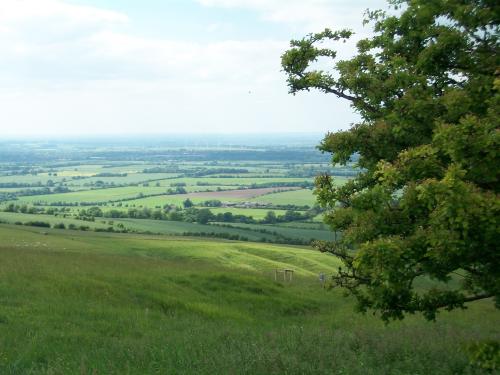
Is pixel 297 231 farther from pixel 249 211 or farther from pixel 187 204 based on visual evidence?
pixel 187 204

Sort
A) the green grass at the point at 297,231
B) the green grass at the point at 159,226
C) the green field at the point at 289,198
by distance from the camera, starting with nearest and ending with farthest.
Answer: the green grass at the point at 159,226, the green grass at the point at 297,231, the green field at the point at 289,198

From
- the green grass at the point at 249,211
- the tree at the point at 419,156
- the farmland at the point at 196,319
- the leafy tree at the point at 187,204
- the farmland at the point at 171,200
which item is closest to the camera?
the tree at the point at 419,156

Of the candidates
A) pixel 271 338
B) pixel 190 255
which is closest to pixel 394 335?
pixel 271 338

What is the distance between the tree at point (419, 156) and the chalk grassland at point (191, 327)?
169 cm

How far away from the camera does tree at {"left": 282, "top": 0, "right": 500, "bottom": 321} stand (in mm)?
7520

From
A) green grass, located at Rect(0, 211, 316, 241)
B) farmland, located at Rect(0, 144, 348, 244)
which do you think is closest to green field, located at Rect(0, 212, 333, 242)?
green grass, located at Rect(0, 211, 316, 241)

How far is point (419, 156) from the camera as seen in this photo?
8672 mm

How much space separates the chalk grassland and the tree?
1687 mm

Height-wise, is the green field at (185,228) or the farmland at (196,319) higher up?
the farmland at (196,319)

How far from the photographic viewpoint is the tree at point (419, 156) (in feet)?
24.7

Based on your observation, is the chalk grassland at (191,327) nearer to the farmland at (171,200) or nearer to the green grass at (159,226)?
the farmland at (171,200)

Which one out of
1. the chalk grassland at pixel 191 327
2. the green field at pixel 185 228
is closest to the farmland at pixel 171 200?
the green field at pixel 185 228

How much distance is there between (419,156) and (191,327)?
9852 mm

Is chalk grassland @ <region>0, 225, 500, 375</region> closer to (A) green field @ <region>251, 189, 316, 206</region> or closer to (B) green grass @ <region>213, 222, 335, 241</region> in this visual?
(B) green grass @ <region>213, 222, 335, 241</region>
